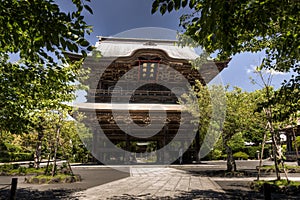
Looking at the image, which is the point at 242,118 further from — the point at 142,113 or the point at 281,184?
the point at 142,113

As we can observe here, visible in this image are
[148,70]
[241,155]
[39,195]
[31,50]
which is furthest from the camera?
[241,155]

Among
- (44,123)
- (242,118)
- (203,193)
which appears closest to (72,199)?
(203,193)

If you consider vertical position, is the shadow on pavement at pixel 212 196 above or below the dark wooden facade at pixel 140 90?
below

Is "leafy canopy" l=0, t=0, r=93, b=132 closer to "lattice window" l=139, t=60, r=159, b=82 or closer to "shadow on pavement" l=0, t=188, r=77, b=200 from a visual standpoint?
"shadow on pavement" l=0, t=188, r=77, b=200

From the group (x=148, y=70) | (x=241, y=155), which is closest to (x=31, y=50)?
(x=148, y=70)

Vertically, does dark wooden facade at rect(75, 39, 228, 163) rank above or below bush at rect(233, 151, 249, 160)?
above

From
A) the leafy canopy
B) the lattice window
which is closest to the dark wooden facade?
the lattice window

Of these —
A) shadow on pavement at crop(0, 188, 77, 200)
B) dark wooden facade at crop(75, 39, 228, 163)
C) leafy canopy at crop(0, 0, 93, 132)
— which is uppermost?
dark wooden facade at crop(75, 39, 228, 163)

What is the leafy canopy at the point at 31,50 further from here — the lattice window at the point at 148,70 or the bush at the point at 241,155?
the bush at the point at 241,155

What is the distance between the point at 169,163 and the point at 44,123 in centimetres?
1366

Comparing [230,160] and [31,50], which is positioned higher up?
[31,50]

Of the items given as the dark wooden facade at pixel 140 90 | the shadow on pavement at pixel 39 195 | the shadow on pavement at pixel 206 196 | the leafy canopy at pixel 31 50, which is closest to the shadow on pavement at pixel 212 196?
the shadow on pavement at pixel 206 196

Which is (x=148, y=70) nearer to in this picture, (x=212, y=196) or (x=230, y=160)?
(x=230, y=160)

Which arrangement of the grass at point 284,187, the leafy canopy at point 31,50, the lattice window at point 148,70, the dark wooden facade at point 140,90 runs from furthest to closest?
1. the lattice window at point 148,70
2. the dark wooden facade at point 140,90
3. the grass at point 284,187
4. the leafy canopy at point 31,50
